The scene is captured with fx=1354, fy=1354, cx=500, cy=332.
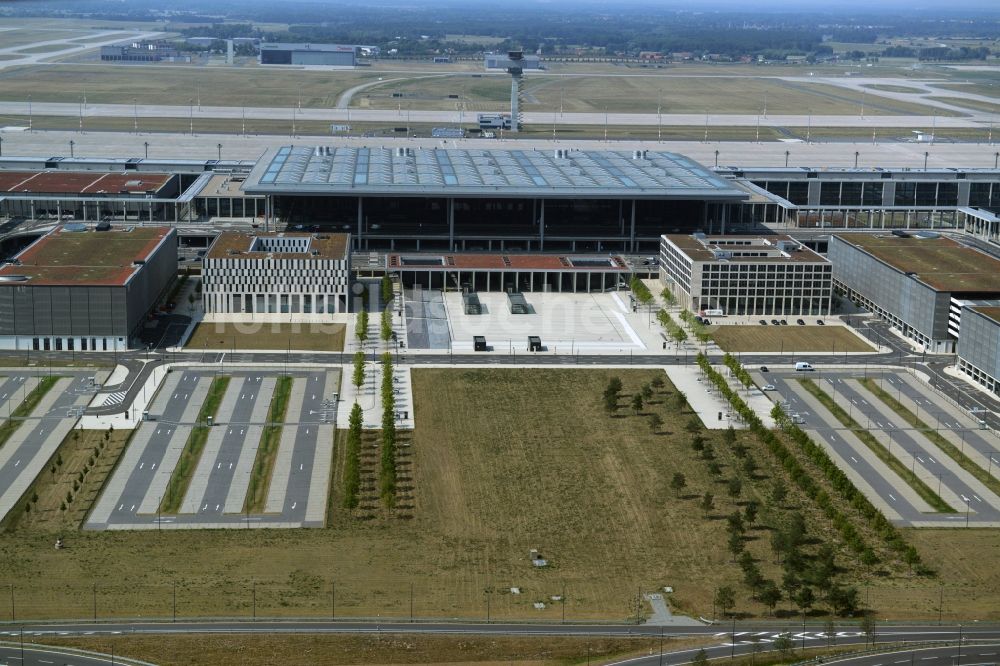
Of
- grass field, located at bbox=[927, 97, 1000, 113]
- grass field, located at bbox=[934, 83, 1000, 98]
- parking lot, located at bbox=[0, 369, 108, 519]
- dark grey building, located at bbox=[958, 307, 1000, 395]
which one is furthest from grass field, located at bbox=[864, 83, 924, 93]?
parking lot, located at bbox=[0, 369, 108, 519]

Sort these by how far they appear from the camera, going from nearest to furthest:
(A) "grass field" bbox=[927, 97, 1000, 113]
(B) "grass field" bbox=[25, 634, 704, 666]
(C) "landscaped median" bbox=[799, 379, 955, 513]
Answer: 1. (B) "grass field" bbox=[25, 634, 704, 666]
2. (C) "landscaped median" bbox=[799, 379, 955, 513]
3. (A) "grass field" bbox=[927, 97, 1000, 113]

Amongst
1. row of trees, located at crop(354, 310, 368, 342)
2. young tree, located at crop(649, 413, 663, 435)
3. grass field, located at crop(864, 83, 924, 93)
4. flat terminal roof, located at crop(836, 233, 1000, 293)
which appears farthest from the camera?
grass field, located at crop(864, 83, 924, 93)

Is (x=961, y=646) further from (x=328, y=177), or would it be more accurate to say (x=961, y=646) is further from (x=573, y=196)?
(x=328, y=177)

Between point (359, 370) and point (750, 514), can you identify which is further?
point (359, 370)

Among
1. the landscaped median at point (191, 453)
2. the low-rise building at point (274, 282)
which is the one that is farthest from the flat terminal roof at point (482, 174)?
the landscaped median at point (191, 453)

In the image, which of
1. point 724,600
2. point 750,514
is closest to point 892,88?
point 750,514

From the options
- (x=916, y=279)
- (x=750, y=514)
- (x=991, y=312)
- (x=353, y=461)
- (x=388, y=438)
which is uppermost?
(x=916, y=279)

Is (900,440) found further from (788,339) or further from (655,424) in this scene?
(788,339)

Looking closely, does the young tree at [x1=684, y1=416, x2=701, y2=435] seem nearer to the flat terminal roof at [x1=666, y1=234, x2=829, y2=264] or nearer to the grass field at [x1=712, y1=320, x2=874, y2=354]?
the grass field at [x1=712, y1=320, x2=874, y2=354]

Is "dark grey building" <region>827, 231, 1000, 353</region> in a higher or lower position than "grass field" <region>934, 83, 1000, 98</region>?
lower
